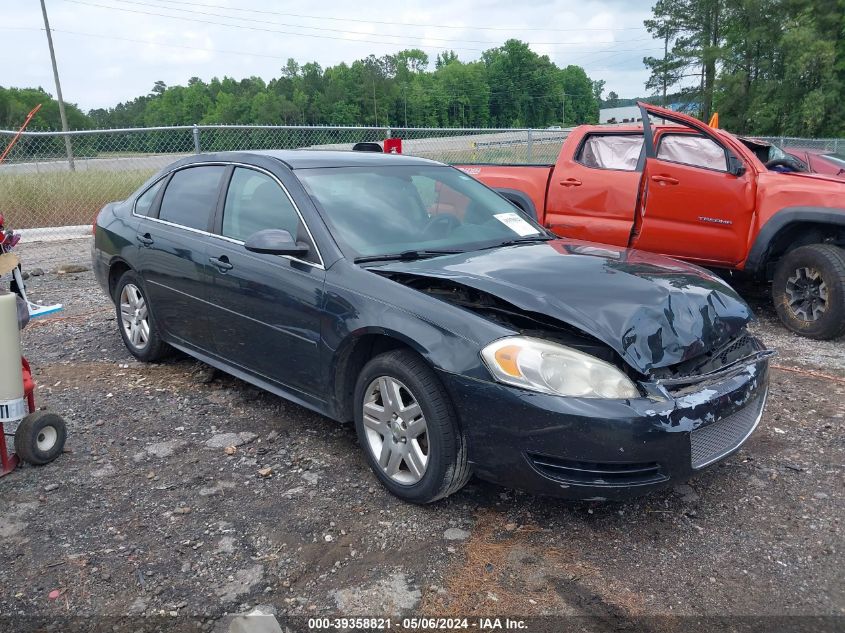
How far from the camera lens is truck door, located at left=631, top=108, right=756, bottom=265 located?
615cm

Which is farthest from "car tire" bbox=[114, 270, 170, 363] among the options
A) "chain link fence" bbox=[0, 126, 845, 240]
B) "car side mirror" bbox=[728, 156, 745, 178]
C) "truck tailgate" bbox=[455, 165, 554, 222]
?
"chain link fence" bbox=[0, 126, 845, 240]

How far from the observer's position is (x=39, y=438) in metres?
3.71

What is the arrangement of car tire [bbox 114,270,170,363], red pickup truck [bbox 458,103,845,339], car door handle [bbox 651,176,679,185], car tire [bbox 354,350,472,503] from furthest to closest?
car door handle [bbox 651,176,679,185] → red pickup truck [bbox 458,103,845,339] → car tire [bbox 114,270,170,363] → car tire [bbox 354,350,472,503]

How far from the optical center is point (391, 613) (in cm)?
256

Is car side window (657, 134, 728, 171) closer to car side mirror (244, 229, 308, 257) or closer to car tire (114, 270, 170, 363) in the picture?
car side mirror (244, 229, 308, 257)

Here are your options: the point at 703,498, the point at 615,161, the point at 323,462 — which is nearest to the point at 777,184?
the point at 615,161

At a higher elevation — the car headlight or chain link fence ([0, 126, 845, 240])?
chain link fence ([0, 126, 845, 240])

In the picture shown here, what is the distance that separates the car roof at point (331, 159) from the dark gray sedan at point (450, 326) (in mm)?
20

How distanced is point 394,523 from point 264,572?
61 centimetres

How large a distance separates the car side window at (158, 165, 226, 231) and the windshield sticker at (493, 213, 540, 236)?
1.76 meters

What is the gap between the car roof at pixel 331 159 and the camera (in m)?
4.12

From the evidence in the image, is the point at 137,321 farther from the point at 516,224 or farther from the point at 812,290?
the point at 812,290

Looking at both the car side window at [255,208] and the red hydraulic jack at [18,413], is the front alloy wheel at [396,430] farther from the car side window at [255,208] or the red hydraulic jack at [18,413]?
the red hydraulic jack at [18,413]

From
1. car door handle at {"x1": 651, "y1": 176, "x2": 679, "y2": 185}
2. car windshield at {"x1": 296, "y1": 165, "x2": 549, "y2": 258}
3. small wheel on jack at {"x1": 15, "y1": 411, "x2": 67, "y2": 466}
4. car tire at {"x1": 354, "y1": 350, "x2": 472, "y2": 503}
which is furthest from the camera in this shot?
car door handle at {"x1": 651, "y1": 176, "x2": 679, "y2": 185}
